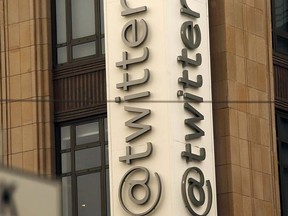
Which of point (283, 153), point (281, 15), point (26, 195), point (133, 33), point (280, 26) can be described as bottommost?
point (26, 195)

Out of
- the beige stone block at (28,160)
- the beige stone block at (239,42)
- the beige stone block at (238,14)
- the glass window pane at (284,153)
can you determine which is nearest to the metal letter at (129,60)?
the beige stone block at (239,42)

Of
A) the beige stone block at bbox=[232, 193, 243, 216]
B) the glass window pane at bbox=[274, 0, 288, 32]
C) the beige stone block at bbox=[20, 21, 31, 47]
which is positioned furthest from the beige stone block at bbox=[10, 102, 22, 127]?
the glass window pane at bbox=[274, 0, 288, 32]

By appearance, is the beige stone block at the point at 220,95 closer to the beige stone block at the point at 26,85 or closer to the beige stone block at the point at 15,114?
the beige stone block at the point at 26,85

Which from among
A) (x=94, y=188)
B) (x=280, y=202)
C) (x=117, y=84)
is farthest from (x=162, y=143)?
(x=280, y=202)

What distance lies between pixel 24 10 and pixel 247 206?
26.1 ft

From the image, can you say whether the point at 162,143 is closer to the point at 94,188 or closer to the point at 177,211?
the point at 177,211

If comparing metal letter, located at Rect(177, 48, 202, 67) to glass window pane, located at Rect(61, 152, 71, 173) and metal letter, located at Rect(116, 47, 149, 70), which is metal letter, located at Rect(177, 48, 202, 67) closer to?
metal letter, located at Rect(116, 47, 149, 70)

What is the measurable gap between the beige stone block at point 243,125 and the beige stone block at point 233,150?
0.31 meters

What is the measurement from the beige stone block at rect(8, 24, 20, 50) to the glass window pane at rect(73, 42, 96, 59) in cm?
165

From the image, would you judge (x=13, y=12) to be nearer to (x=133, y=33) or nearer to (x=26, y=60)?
(x=26, y=60)

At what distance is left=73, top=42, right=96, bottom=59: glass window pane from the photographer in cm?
2362

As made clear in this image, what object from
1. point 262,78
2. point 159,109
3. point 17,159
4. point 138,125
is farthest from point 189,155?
point 17,159

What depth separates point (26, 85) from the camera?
2403 centimetres

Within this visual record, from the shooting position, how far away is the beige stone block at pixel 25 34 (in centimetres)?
2428
